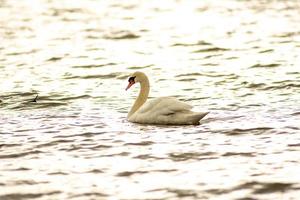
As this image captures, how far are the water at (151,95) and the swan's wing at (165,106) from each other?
14.3 inches

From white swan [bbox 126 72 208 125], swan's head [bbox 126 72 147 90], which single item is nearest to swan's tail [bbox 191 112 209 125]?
white swan [bbox 126 72 208 125]

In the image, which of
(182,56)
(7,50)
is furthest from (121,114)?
(7,50)

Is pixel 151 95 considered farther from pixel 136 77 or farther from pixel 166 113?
pixel 166 113

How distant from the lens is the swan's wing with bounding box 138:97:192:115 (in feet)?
54.5

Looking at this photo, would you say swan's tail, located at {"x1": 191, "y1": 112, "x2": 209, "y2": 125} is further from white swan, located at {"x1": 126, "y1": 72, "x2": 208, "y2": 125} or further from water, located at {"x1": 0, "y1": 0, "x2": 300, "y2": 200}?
water, located at {"x1": 0, "y1": 0, "x2": 300, "y2": 200}

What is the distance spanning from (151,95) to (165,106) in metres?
4.14

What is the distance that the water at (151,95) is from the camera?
41.4ft

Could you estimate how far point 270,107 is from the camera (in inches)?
713

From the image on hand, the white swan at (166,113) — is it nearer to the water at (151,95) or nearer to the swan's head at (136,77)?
the water at (151,95)

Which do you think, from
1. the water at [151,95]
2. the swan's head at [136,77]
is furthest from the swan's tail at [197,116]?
the swan's head at [136,77]

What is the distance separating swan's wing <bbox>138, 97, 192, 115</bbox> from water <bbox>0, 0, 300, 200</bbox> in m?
0.36

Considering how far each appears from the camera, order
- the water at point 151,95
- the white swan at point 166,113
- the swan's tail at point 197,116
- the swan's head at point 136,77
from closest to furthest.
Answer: the water at point 151,95 → the swan's tail at point 197,116 → the white swan at point 166,113 → the swan's head at point 136,77

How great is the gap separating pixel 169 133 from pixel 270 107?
10.0 feet

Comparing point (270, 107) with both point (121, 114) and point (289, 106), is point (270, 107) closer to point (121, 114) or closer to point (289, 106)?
point (289, 106)
